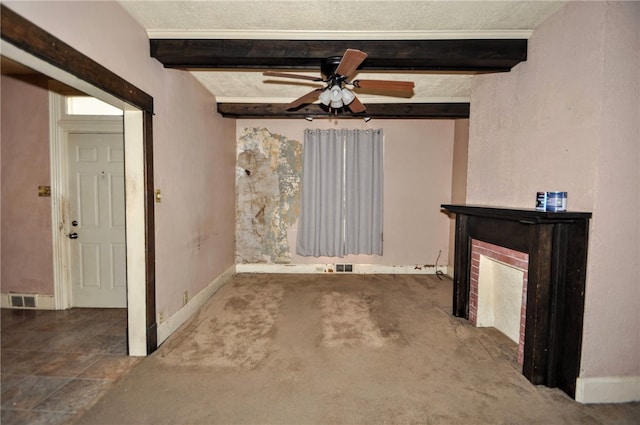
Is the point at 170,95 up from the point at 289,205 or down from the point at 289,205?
up

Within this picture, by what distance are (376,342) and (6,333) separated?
3495 mm

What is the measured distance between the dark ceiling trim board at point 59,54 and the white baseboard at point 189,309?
195 centimetres

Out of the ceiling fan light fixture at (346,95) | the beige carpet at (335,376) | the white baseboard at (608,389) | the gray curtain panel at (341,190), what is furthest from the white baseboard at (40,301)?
the white baseboard at (608,389)

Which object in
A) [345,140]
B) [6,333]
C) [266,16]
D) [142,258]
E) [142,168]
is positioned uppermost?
[266,16]

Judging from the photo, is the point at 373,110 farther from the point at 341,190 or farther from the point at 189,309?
the point at 189,309

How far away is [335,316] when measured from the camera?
3.31 meters

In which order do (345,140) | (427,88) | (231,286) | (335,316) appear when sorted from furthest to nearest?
1. (345,140)
2. (231,286)
3. (427,88)
4. (335,316)

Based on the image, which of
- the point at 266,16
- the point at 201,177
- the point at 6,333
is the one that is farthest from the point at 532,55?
the point at 6,333

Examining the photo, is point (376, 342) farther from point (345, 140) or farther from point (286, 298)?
point (345, 140)

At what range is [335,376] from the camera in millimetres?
2215

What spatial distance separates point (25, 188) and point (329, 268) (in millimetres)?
4074

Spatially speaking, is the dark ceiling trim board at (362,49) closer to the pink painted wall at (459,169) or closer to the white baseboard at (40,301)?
the pink painted wall at (459,169)

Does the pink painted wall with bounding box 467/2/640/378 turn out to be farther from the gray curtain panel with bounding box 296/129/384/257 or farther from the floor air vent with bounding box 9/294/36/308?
the floor air vent with bounding box 9/294/36/308

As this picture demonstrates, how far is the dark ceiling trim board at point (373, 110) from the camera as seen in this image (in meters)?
4.09
